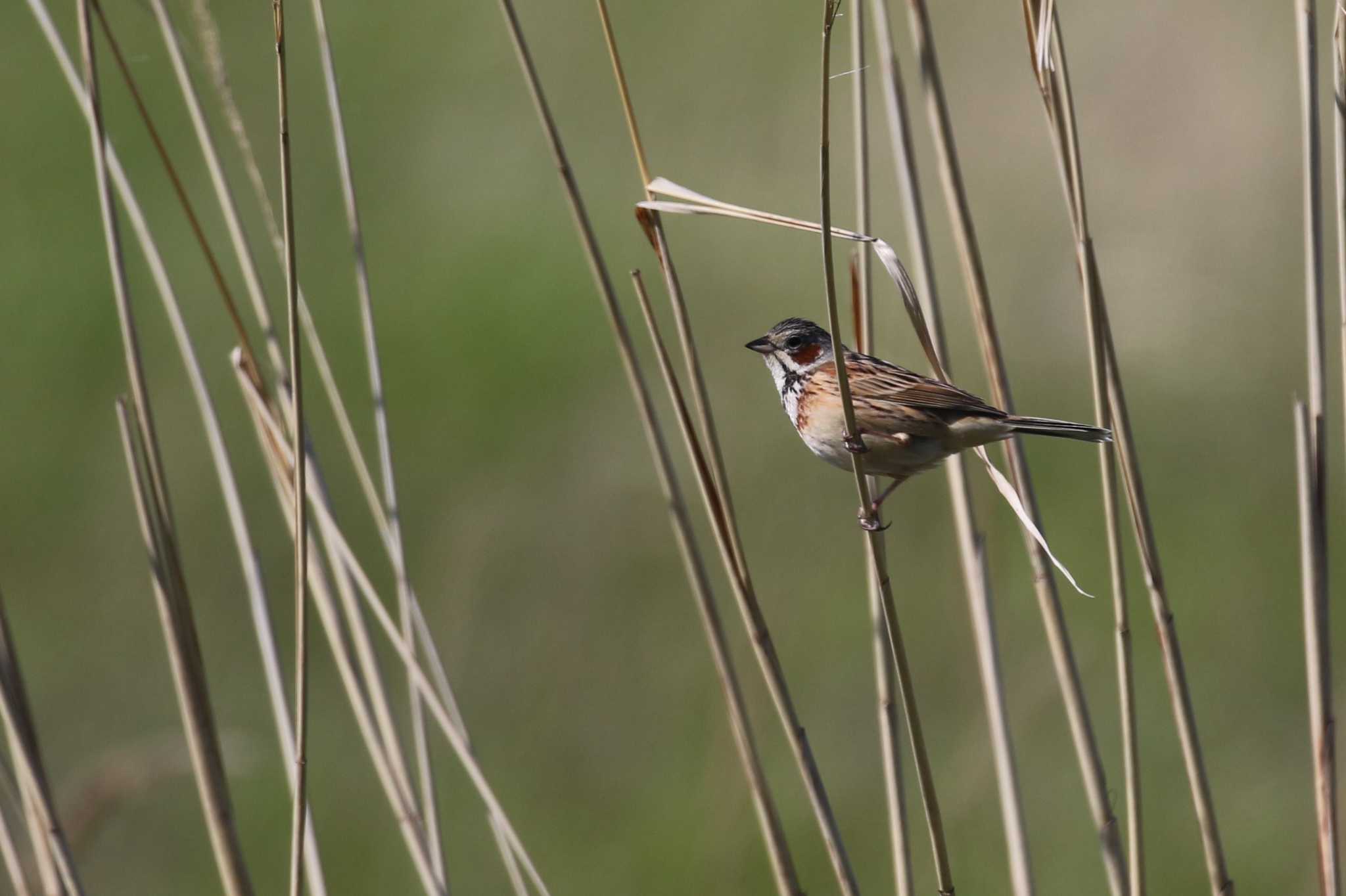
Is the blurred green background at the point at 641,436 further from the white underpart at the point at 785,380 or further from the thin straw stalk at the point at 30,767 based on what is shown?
the thin straw stalk at the point at 30,767

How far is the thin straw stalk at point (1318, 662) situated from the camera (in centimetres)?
276

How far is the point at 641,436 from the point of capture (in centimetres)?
754

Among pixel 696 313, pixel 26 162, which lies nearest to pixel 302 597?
pixel 696 313

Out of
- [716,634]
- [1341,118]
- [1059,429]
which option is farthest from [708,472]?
[1341,118]

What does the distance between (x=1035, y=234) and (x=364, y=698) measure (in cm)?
598

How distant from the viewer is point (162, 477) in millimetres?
2762

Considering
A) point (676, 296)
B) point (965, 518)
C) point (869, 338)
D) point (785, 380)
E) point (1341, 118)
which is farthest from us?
point (785, 380)

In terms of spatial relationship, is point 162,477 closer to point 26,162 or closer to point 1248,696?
point 1248,696

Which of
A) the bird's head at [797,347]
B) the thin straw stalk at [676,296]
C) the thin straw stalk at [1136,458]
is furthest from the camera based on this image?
the bird's head at [797,347]

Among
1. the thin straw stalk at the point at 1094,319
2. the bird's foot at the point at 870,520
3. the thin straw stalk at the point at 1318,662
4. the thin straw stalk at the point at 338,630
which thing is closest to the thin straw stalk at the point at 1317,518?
the thin straw stalk at the point at 1318,662

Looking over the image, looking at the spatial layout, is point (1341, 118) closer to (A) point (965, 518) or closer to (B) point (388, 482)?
(A) point (965, 518)

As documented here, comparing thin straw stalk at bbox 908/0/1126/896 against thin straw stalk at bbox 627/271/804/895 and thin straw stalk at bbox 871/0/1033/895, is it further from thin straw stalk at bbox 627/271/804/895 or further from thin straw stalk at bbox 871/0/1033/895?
thin straw stalk at bbox 627/271/804/895

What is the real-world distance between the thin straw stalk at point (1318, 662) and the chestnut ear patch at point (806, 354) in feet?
3.71

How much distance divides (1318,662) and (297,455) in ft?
6.62
